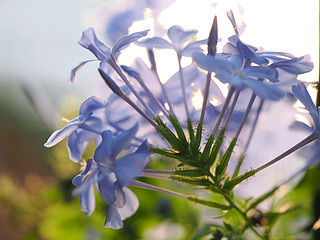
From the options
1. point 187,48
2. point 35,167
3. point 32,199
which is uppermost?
point 187,48

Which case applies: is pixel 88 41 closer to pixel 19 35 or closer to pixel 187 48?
pixel 187 48

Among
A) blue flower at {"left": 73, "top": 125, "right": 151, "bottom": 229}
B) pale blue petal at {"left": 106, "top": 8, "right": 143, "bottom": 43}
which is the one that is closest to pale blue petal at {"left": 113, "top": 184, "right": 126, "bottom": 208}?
blue flower at {"left": 73, "top": 125, "right": 151, "bottom": 229}

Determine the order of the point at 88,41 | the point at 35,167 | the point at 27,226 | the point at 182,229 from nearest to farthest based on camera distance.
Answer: the point at 88,41, the point at 182,229, the point at 27,226, the point at 35,167

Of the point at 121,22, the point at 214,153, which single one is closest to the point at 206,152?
the point at 214,153

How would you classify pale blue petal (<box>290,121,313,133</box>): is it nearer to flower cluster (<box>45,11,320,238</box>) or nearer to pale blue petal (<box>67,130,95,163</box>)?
flower cluster (<box>45,11,320,238</box>)

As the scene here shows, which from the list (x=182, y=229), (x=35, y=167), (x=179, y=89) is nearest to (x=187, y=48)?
(x=179, y=89)

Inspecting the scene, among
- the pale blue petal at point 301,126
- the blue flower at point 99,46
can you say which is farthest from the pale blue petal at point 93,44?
the pale blue petal at point 301,126
